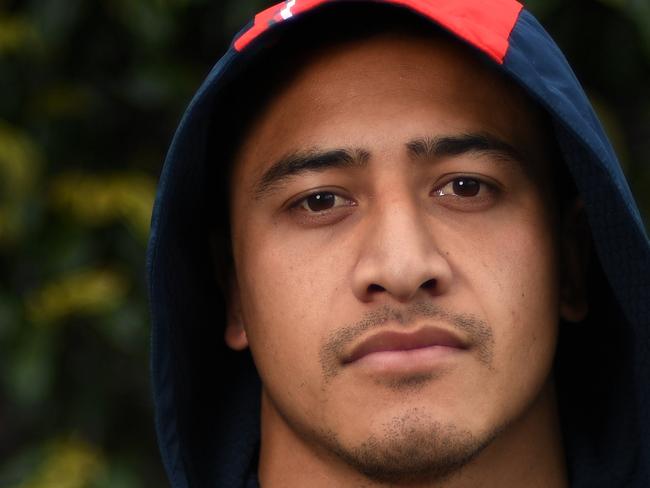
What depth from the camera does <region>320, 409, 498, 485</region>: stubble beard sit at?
151 centimetres

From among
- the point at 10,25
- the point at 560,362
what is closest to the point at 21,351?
the point at 10,25

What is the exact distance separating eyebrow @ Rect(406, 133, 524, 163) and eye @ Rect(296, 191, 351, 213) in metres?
0.11

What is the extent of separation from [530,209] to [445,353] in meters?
0.23

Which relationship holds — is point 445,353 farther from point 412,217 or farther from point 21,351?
point 21,351

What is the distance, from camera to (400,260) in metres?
1.50

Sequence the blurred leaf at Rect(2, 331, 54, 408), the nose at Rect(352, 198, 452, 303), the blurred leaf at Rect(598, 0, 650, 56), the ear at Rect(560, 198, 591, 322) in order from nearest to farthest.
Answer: the nose at Rect(352, 198, 452, 303) → the ear at Rect(560, 198, 591, 322) → the blurred leaf at Rect(598, 0, 650, 56) → the blurred leaf at Rect(2, 331, 54, 408)

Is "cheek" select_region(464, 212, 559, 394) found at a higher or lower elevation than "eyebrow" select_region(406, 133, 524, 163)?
lower

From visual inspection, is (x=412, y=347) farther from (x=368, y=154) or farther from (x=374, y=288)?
(x=368, y=154)

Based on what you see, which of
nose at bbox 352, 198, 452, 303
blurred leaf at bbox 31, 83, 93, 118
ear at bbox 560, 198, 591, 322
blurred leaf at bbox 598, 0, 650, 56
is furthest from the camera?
blurred leaf at bbox 31, 83, 93, 118

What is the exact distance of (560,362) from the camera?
1842 mm

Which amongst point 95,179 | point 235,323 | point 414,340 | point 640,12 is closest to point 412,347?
point 414,340

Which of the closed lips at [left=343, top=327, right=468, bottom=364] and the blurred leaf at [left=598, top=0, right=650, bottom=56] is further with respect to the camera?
the blurred leaf at [left=598, top=0, right=650, bottom=56]

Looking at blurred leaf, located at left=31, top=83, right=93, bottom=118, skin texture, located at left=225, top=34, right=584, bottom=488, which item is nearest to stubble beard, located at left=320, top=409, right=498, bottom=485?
skin texture, located at left=225, top=34, right=584, bottom=488

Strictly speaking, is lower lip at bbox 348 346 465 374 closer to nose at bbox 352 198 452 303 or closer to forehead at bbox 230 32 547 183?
nose at bbox 352 198 452 303
